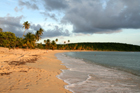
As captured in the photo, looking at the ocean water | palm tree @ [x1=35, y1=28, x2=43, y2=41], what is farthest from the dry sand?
palm tree @ [x1=35, y1=28, x2=43, y2=41]

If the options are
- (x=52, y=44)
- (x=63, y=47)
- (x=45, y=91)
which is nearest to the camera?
(x=45, y=91)

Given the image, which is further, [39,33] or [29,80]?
[39,33]

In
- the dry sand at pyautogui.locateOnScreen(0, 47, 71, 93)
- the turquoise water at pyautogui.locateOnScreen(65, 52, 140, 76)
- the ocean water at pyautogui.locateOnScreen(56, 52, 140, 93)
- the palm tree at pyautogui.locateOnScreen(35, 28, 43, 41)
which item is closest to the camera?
the dry sand at pyautogui.locateOnScreen(0, 47, 71, 93)

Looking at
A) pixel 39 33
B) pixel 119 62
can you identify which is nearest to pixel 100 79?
pixel 119 62

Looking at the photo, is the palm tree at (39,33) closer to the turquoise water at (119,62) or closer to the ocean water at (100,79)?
the turquoise water at (119,62)

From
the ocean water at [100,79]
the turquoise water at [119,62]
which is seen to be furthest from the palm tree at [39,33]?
the ocean water at [100,79]

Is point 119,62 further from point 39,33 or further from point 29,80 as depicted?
point 39,33

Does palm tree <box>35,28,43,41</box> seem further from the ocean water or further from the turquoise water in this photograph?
the ocean water

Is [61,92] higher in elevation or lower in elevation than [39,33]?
lower

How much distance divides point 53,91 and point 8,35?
37915 mm

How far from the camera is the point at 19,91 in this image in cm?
609

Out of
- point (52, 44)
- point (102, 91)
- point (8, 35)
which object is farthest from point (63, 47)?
point (102, 91)

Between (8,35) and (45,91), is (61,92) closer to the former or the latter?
(45,91)

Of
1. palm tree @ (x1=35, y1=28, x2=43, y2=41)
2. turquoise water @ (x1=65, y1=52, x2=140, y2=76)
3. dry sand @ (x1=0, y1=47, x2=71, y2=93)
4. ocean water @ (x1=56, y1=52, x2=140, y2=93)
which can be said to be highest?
palm tree @ (x1=35, y1=28, x2=43, y2=41)
